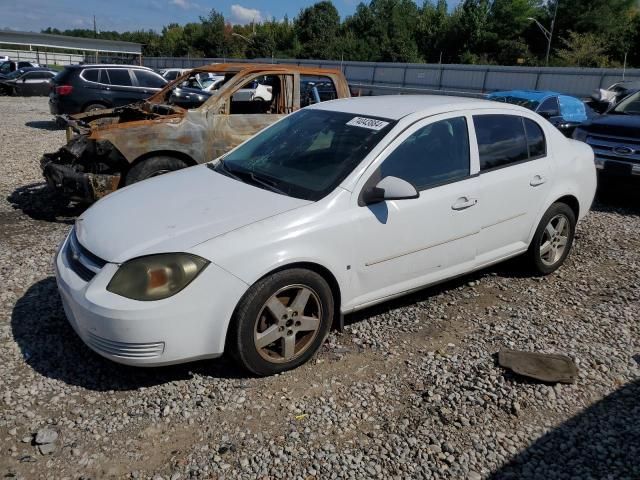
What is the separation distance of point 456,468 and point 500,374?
0.97m

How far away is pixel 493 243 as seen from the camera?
440 cm

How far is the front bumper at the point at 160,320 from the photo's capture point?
292cm

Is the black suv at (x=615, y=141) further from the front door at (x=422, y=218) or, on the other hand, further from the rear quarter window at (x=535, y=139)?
the front door at (x=422, y=218)

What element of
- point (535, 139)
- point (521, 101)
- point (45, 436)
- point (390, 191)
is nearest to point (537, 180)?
point (535, 139)

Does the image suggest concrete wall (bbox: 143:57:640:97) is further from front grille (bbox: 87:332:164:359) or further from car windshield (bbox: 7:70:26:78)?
front grille (bbox: 87:332:164:359)

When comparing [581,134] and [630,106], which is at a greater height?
[630,106]

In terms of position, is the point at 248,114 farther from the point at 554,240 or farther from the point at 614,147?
the point at 614,147

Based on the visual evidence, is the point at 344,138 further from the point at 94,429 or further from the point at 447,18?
the point at 447,18

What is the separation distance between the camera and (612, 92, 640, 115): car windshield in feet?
27.7

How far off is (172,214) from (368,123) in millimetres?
1563

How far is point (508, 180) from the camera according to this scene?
171 inches

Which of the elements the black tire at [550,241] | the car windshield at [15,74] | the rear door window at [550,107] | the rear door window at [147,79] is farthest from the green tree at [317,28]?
the black tire at [550,241]

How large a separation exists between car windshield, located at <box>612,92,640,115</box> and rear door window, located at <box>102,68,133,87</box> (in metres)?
11.4

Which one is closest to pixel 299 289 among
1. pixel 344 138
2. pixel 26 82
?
pixel 344 138
